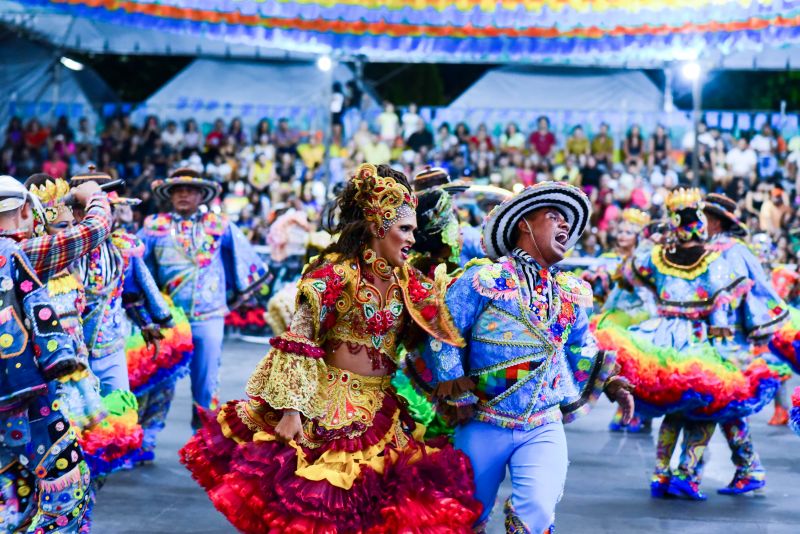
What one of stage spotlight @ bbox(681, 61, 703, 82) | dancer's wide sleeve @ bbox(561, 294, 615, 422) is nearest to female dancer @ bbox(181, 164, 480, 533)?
dancer's wide sleeve @ bbox(561, 294, 615, 422)

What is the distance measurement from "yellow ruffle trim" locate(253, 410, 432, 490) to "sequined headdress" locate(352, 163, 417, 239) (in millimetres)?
955

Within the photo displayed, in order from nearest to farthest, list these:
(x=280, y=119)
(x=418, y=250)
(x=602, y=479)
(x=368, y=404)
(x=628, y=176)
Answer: (x=368, y=404) < (x=418, y=250) < (x=602, y=479) < (x=628, y=176) < (x=280, y=119)

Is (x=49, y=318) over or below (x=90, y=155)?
over

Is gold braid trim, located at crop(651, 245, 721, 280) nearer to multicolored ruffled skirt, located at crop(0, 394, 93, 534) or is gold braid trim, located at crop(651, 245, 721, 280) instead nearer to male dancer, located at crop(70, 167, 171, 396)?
male dancer, located at crop(70, 167, 171, 396)

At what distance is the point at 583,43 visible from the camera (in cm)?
2042

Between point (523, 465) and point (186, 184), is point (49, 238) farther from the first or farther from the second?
point (186, 184)

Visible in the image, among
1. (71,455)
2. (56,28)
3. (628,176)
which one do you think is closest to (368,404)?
(71,455)

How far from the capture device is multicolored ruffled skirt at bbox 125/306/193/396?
8.44 m

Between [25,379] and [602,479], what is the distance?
5031 mm

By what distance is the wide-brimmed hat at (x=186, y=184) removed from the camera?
9.37 meters

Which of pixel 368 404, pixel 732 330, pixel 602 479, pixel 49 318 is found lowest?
pixel 602 479

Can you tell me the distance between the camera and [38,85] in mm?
23859

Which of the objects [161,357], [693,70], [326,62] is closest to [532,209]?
[161,357]

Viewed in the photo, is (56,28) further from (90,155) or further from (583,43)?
(583,43)
